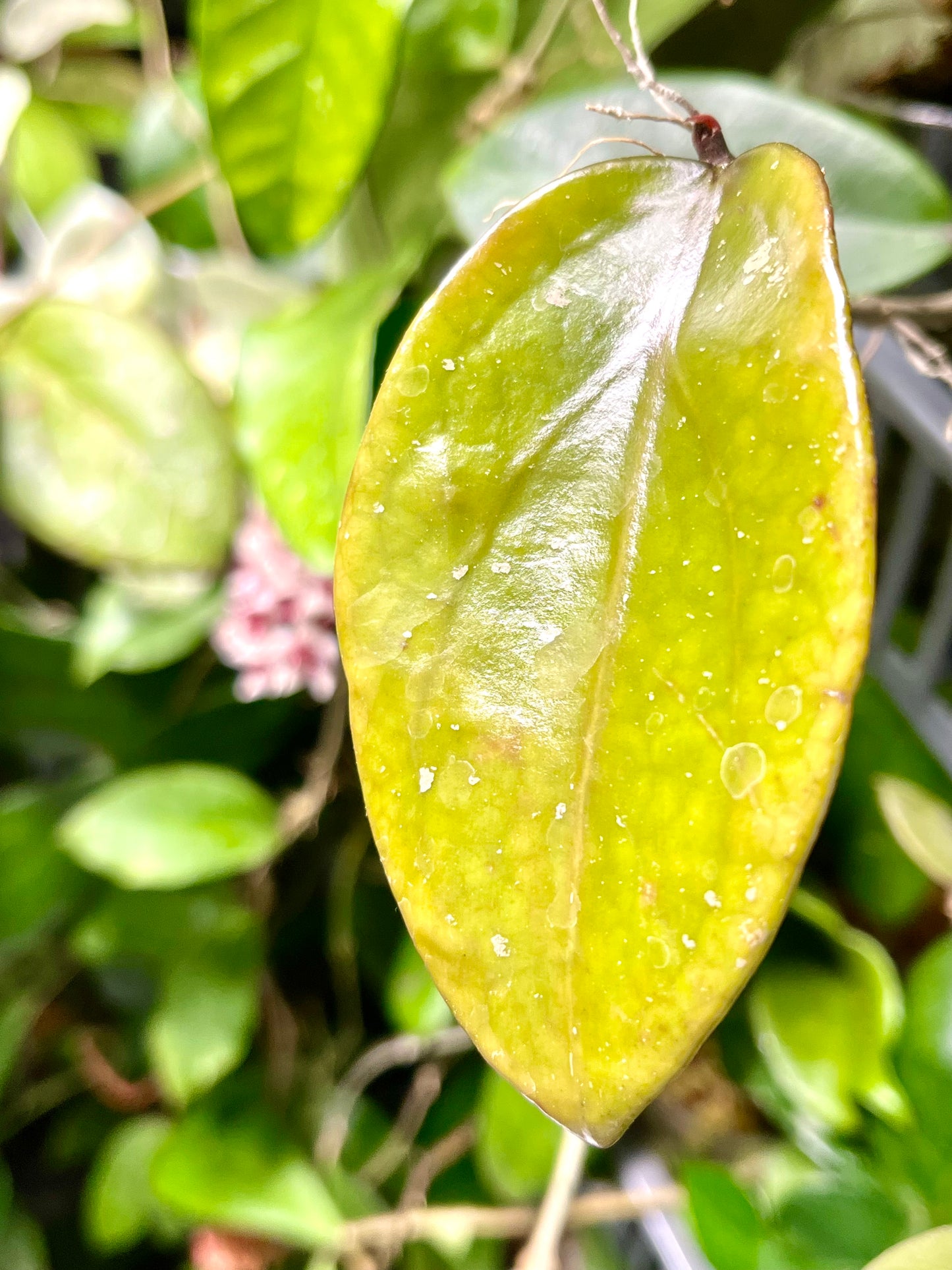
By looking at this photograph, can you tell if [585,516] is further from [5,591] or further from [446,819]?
[5,591]

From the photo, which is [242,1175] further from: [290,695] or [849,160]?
[849,160]

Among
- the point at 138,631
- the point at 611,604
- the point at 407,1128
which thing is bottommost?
the point at 407,1128

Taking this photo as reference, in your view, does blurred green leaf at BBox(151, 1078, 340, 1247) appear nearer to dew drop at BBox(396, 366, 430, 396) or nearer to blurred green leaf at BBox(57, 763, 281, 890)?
blurred green leaf at BBox(57, 763, 281, 890)

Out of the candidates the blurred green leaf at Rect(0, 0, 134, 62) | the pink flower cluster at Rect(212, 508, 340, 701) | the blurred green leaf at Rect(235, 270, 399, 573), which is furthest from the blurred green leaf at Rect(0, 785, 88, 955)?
the blurred green leaf at Rect(0, 0, 134, 62)

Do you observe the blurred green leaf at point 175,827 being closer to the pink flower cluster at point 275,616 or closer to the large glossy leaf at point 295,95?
the pink flower cluster at point 275,616

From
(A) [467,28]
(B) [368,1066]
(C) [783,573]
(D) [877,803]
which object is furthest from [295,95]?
(B) [368,1066]

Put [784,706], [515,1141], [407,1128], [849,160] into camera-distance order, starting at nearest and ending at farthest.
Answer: [784,706]
[849,160]
[515,1141]
[407,1128]

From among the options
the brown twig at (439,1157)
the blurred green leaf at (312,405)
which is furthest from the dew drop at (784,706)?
the brown twig at (439,1157)
